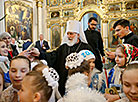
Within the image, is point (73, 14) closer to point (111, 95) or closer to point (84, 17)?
point (84, 17)

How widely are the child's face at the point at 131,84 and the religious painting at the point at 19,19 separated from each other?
1118 centimetres

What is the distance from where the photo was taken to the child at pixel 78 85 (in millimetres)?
1570

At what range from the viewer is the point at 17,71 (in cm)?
250

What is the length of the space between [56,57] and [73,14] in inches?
409

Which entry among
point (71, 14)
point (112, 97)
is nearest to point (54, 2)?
point (71, 14)

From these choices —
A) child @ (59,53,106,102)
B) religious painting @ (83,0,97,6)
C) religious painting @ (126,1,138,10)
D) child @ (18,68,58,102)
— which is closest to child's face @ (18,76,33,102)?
child @ (18,68,58,102)

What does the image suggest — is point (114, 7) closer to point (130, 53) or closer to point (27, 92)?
point (130, 53)

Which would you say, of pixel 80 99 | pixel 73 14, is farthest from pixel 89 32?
pixel 73 14

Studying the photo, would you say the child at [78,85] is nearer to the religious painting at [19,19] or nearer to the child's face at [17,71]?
the child's face at [17,71]

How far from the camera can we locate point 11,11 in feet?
40.6

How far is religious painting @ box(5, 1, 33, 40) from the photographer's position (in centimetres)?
1215

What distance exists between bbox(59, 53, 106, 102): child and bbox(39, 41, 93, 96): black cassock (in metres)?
1.31

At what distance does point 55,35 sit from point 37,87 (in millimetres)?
13022

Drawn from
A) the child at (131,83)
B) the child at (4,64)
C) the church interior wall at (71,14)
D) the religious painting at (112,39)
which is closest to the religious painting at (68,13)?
the church interior wall at (71,14)
